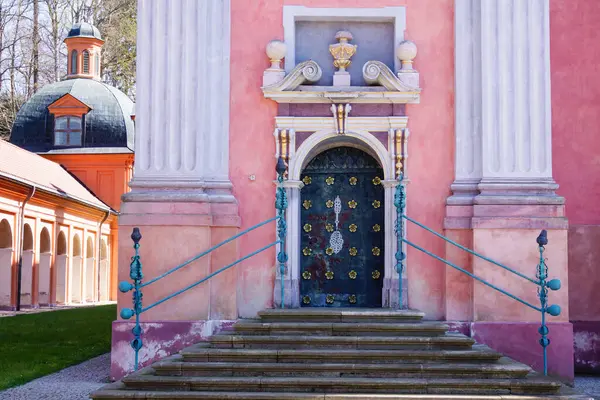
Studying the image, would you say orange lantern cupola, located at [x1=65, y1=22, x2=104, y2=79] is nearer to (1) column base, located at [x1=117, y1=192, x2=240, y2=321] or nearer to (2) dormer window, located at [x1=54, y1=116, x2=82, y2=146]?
(2) dormer window, located at [x1=54, y1=116, x2=82, y2=146]

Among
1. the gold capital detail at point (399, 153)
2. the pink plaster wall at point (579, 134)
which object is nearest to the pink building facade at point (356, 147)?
the gold capital detail at point (399, 153)

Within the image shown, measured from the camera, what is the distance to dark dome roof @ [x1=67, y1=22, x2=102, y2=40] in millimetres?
39941

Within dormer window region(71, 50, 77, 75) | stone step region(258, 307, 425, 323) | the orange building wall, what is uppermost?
dormer window region(71, 50, 77, 75)

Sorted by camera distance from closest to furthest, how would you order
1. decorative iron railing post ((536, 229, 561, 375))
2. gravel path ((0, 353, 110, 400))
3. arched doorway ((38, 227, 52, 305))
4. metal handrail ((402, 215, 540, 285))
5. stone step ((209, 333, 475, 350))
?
stone step ((209, 333, 475, 350)), gravel path ((0, 353, 110, 400)), decorative iron railing post ((536, 229, 561, 375)), metal handrail ((402, 215, 540, 285)), arched doorway ((38, 227, 52, 305))

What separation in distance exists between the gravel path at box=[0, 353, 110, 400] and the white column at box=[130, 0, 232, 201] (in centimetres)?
260

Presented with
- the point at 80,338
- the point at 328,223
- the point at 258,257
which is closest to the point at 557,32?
the point at 328,223

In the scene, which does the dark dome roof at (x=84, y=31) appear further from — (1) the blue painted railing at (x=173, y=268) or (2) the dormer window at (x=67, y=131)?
(1) the blue painted railing at (x=173, y=268)

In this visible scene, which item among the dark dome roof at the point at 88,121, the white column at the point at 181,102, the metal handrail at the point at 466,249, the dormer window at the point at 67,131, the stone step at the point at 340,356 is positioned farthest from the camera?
the dormer window at the point at 67,131

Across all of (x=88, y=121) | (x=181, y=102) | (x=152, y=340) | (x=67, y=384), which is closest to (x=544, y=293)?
(x=152, y=340)

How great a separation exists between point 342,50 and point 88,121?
30.9 meters

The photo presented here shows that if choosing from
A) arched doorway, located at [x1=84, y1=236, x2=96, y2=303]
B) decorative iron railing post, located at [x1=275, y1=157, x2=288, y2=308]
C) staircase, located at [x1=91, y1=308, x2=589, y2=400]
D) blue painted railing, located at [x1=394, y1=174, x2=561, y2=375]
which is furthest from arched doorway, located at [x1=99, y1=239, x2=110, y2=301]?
staircase, located at [x1=91, y1=308, x2=589, y2=400]

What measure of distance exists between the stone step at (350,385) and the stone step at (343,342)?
2.73 ft

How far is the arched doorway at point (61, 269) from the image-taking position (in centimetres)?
3428

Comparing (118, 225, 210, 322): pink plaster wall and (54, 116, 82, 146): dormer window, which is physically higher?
(54, 116, 82, 146): dormer window
